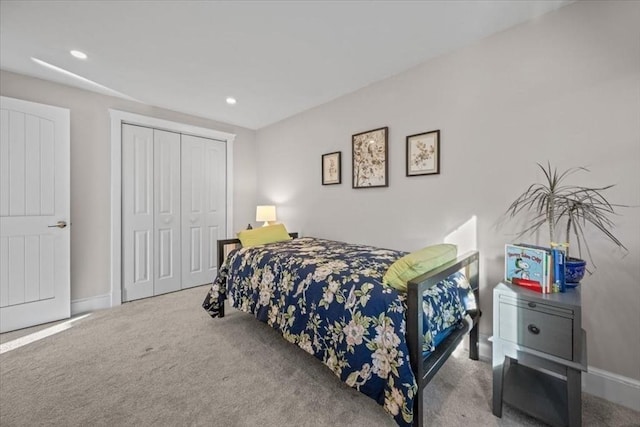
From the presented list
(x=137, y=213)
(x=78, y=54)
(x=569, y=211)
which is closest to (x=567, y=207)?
(x=569, y=211)

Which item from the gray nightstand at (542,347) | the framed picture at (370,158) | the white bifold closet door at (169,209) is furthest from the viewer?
the white bifold closet door at (169,209)

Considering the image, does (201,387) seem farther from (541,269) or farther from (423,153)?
(423,153)

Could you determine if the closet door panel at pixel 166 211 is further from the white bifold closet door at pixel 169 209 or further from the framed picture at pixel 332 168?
the framed picture at pixel 332 168

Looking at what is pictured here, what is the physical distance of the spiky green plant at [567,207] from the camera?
159cm

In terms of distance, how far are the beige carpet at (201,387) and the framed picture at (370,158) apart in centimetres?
170

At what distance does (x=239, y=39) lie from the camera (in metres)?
2.03

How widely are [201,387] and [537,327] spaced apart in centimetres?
195

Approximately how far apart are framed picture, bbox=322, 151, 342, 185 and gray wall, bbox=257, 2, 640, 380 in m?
0.08

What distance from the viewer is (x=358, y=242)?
2.96 m

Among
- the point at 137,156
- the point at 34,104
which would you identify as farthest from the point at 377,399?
the point at 34,104

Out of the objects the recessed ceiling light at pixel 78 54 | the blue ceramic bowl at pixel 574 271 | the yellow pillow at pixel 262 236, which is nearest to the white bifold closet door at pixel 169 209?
the recessed ceiling light at pixel 78 54

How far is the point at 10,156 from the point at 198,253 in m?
2.07

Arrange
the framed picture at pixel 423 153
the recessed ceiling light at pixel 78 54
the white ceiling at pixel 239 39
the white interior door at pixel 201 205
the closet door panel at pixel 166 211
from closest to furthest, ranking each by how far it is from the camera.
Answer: the white ceiling at pixel 239 39 → the recessed ceiling light at pixel 78 54 → the framed picture at pixel 423 153 → the closet door panel at pixel 166 211 → the white interior door at pixel 201 205

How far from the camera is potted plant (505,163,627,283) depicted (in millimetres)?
1577
